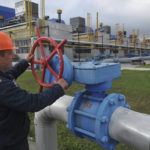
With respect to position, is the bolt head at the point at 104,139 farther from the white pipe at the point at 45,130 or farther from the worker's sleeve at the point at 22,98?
the white pipe at the point at 45,130

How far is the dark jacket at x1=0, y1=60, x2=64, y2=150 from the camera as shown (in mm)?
828

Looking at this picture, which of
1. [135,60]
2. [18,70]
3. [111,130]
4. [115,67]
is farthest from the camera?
[135,60]

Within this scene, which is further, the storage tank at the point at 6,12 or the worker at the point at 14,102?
the storage tank at the point at 6,12

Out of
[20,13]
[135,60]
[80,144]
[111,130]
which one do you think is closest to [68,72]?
[111,130]

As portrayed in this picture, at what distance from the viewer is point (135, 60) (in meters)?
11.6

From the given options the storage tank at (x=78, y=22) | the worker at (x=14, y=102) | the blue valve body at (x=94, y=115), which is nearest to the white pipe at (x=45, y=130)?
the worker at (x=14, y=102)

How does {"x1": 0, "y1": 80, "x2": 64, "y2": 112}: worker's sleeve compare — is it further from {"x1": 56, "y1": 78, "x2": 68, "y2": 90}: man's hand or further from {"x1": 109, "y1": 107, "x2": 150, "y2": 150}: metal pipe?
{"x1": 109, "y1": 107, "x2": 150, "y2": 150}: metal pipe

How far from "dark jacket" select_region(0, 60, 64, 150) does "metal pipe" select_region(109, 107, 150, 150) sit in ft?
1.05

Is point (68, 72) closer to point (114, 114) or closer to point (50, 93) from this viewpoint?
point (50, 93)

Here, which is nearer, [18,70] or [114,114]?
[114,114]

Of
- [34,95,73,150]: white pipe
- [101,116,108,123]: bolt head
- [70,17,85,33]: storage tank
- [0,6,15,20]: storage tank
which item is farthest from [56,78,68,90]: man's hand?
[70,17,85,33]: storage tank

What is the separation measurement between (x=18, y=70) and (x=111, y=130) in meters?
0.90

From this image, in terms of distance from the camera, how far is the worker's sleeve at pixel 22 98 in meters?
0.82

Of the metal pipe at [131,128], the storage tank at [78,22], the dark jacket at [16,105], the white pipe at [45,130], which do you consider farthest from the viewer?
the storage tank at [78,22]
